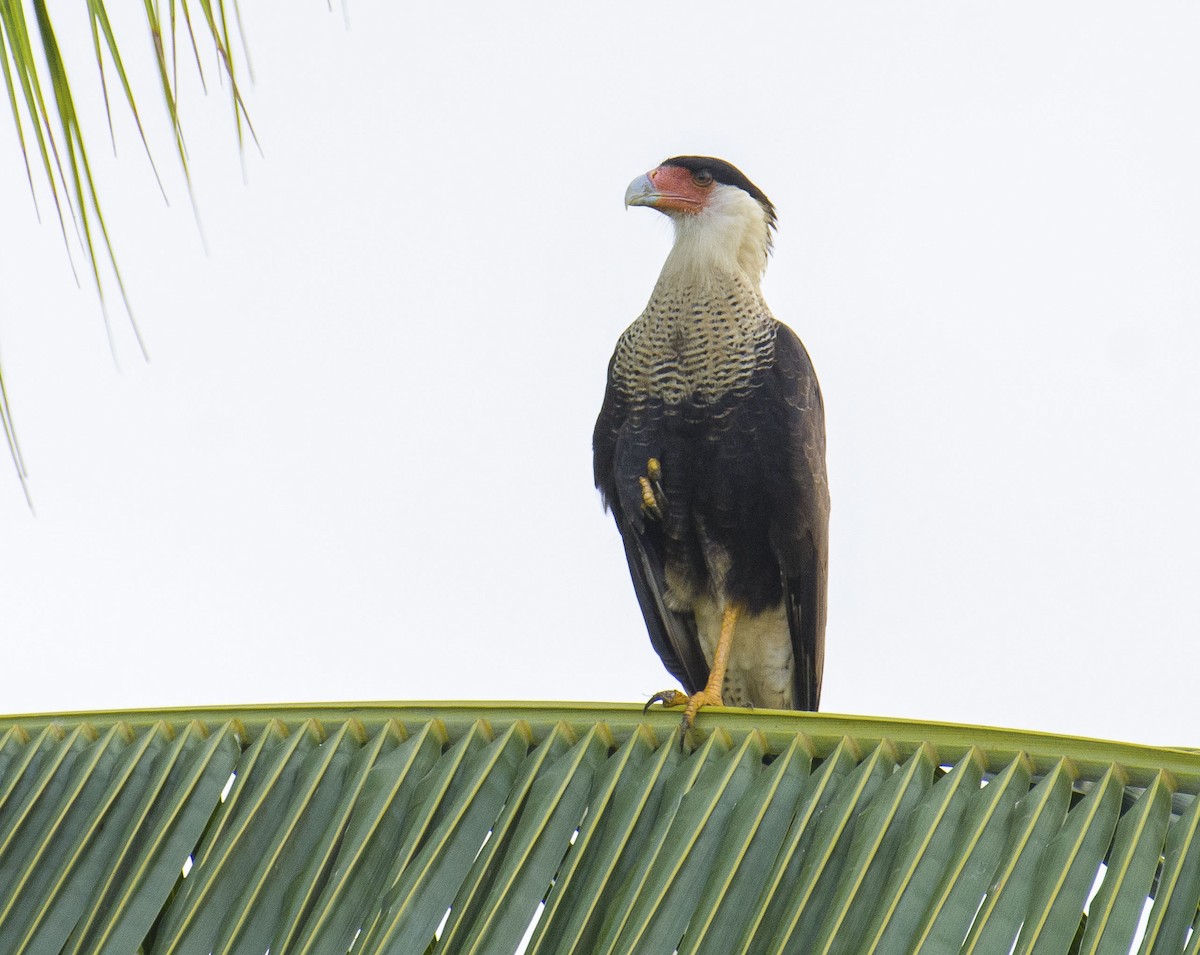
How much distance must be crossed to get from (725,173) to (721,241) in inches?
14.1

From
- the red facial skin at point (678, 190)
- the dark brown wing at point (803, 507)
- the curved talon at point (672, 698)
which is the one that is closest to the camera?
the curved talon at point (672, 698)

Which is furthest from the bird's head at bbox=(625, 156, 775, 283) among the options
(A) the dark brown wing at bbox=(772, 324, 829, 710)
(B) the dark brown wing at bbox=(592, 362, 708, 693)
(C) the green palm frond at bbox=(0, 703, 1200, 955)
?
(C) the green palm frond at bbox=(0, 703, 1200, 955)

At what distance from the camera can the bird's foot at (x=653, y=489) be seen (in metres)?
3.79

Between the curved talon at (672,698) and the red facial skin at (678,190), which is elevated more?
the red facial skin at (678,190)

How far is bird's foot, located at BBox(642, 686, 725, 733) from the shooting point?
2.14m

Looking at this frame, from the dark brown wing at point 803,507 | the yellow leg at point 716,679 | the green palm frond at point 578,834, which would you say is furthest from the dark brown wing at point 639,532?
the green palm frond at point 578,834

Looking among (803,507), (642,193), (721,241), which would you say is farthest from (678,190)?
(803,507)

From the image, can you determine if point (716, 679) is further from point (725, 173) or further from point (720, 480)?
point (725, 173)

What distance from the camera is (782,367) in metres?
3.85

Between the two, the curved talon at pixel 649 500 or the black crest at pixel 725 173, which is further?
the black crest at pixel 725 173

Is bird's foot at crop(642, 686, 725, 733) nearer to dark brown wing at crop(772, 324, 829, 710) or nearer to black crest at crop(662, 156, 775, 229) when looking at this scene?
dark brown wing at crop(772, 324, 829, 710)

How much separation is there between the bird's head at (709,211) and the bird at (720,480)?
0.02m

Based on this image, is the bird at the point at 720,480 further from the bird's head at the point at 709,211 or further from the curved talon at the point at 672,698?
the curved talon at the point at 672,698

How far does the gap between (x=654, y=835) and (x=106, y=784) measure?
88cm
